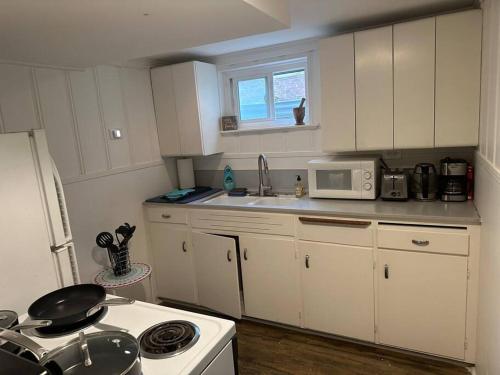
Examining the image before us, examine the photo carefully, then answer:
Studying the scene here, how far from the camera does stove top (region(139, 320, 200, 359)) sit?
1122 millimetres

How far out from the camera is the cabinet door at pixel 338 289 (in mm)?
2438

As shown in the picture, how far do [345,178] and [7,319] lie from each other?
7.11ft

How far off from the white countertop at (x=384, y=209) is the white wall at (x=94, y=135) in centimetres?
79

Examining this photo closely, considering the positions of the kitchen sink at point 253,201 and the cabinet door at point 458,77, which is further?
the kitchen sink at point 253,201

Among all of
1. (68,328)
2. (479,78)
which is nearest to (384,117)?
(479,78)

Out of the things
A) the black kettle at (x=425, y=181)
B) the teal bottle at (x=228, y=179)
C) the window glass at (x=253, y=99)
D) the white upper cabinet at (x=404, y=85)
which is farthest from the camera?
the teal bottle at (x=228, y=179)

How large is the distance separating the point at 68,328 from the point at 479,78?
99.2 inches

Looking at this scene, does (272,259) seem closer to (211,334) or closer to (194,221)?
(194,221)

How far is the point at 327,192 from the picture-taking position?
9.05 ft

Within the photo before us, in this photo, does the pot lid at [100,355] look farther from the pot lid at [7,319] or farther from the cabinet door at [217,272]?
the cabinet door at [217,272]

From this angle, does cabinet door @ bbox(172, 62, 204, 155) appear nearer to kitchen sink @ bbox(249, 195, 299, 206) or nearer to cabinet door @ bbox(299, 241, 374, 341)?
kitchen sink @ bbox(249, 195, 299, 206)

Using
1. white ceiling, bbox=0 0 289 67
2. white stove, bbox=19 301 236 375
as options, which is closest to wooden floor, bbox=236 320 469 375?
white stove, bbox=19 301 236 375

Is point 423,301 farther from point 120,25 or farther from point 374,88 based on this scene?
point 120,25

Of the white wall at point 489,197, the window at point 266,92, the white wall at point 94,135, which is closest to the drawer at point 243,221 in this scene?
the white wall at point 94,135
